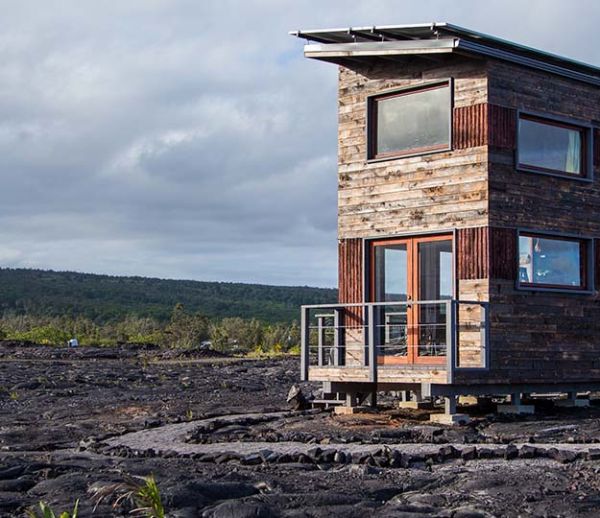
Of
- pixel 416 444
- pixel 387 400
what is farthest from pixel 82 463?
pixel 387 400

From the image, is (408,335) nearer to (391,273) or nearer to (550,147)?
(391,273)

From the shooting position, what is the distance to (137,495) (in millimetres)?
9789

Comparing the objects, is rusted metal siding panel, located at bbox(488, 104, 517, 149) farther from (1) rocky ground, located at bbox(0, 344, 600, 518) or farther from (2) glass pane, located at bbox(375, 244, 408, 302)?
(1) rocky ground, located at bbox(0, 344, 600, 518)

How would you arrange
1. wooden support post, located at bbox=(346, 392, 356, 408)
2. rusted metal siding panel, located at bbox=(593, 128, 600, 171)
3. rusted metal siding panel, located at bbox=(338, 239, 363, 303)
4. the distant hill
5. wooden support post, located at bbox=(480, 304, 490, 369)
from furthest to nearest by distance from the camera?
1. the distant hill
2. rusted metal siding panel, located at bbox=(593, 128, 600, 171)
3. rusted metal siding panel, located at bbox=(338, 239, 363, 303)
4. wooden support post, located at bbox=(346, 392, 356, 408)
5. wooden support post, located at bbox=(480, 304, 490, 369)

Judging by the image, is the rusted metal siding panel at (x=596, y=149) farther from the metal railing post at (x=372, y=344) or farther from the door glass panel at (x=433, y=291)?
the metal railing post at (x=372, y=344)

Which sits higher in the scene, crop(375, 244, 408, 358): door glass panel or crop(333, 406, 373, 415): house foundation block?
crop(375, 244, 408, 358): door glass panel

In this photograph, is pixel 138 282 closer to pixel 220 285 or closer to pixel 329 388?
pixel 220 285

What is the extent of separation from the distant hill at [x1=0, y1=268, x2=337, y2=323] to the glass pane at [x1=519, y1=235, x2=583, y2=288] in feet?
171

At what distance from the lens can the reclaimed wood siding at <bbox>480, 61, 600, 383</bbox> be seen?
17.7 m

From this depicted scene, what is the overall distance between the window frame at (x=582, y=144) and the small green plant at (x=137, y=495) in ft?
30.3

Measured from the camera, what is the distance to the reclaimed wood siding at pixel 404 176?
17859mm

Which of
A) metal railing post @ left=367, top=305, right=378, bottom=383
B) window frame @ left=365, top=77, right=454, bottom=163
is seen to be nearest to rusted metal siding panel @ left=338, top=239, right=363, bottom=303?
metal railing post @ left=367, top=305, right=378, bottom=383

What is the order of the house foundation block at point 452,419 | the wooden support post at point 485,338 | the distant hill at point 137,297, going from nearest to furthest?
the house foundation block at point 452,419 < the wooden support post at point 485,338 < the distant hill at point 137,297

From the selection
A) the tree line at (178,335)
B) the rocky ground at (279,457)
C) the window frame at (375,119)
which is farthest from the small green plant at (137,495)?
the tree line at (178,335)
